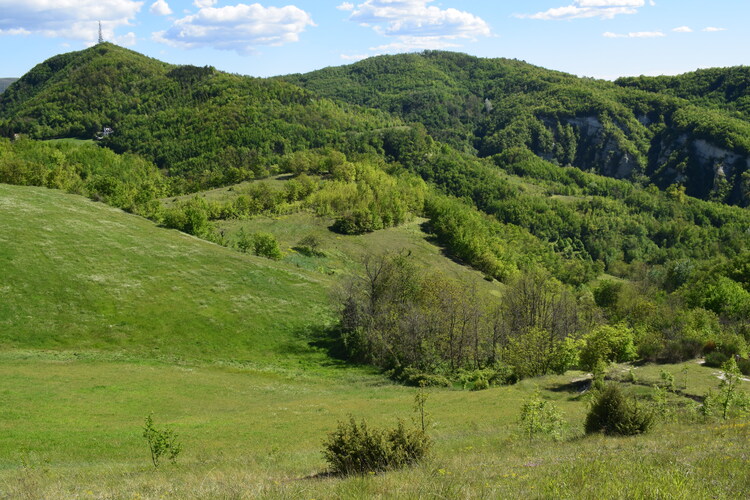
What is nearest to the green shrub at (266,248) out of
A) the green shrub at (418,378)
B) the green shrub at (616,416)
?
the green shrub at (418,378)

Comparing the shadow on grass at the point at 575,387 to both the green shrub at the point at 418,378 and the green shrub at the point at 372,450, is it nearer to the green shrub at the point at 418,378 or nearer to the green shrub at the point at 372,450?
the green shrub at the point at 418,378

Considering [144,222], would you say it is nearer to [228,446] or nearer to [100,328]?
[100,328]

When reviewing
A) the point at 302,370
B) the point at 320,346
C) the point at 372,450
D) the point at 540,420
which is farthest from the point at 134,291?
the point at 372,450

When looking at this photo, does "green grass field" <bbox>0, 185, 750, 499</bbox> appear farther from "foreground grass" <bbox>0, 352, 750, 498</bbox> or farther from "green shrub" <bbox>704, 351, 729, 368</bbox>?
"green shrub" <bbox>704, 351, 729, 368</bbox>

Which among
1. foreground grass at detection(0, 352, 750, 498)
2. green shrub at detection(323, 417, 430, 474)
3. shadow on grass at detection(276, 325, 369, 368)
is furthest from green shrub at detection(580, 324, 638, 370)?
green shrub at detection(323, 417, 430, 474)

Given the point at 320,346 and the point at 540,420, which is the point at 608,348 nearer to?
the point at 540,420

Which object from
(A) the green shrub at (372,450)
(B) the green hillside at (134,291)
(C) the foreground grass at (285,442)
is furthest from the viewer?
(B) the green hillside at (134,291)

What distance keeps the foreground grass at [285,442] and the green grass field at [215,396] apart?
12 cm

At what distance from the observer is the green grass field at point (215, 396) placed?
12.0 m

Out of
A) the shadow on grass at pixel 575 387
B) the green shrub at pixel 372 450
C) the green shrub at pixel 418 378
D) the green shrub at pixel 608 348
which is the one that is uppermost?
the green shrub at pixel 372 450

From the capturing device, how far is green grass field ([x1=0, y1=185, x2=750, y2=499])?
12.0 metres

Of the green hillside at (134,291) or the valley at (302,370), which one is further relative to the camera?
the green hillside at (134,291)

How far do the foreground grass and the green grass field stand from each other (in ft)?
0.38

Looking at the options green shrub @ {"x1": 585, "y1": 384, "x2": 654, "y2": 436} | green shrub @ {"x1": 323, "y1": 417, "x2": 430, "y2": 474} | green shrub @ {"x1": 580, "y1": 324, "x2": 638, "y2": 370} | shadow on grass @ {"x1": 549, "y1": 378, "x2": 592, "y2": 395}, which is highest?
green shrub @ {"x1": 323, "y1": 417, "x2": 430, "y2": 474}
